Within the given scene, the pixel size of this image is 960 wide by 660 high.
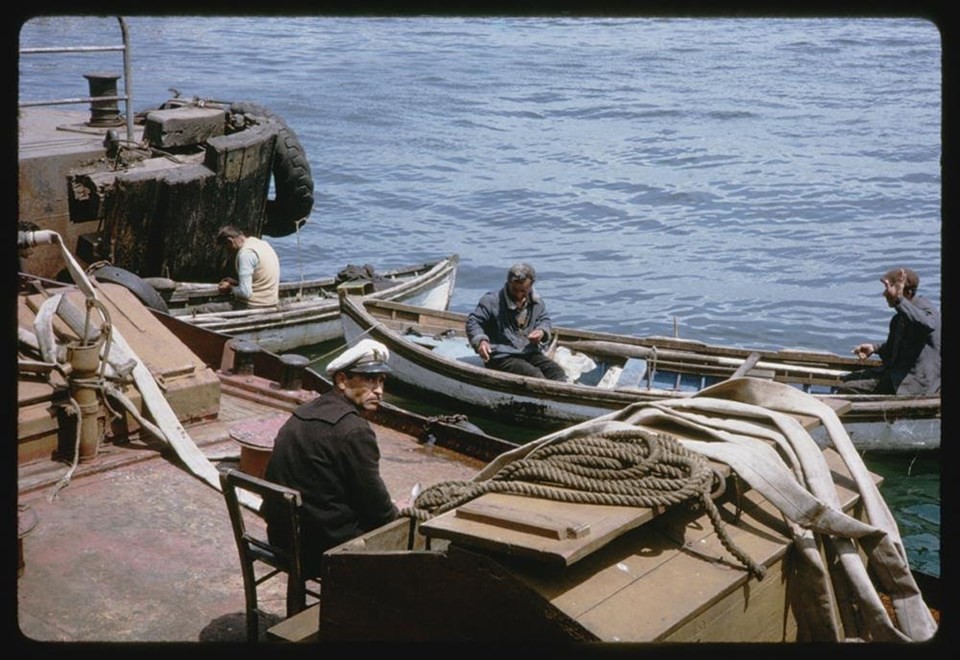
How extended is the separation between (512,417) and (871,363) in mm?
4232

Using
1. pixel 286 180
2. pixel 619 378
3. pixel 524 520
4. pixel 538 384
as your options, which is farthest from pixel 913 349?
pixel 286 180

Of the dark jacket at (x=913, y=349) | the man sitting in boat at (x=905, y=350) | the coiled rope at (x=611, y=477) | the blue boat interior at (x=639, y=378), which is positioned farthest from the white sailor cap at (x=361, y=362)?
the blue boat interior at (x=639, y=378)

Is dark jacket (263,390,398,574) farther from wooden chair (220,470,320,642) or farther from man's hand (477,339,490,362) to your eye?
man's hand (477,339,490,362)

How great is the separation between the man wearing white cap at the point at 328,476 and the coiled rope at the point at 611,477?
1.65 feet

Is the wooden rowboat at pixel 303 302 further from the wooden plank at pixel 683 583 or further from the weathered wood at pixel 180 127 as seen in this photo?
the wooden plank at pixel 683 583

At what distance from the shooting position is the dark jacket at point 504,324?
12.1 meters

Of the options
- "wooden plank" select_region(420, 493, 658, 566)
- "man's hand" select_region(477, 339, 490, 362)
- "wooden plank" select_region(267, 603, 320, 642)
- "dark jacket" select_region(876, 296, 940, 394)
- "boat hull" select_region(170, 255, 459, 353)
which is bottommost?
"boat hull" select_region(170, 255, 459, 353)

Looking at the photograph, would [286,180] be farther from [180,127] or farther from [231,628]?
[231,628]

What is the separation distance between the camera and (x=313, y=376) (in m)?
9.06

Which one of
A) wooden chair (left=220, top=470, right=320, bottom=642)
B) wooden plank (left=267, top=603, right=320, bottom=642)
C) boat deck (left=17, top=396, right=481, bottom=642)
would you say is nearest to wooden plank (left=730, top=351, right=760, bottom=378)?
boat deck (left=17, top=396, right=481, bottom=642)

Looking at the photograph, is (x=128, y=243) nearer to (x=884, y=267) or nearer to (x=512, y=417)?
(x=512, y=417)

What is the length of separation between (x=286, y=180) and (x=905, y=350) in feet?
34.2

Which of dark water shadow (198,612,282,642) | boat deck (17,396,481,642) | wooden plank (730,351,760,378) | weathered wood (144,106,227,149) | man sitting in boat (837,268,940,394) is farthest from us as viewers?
weathered wood (144,106,227,149)

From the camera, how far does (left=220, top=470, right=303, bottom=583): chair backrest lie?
4488 millimetres
